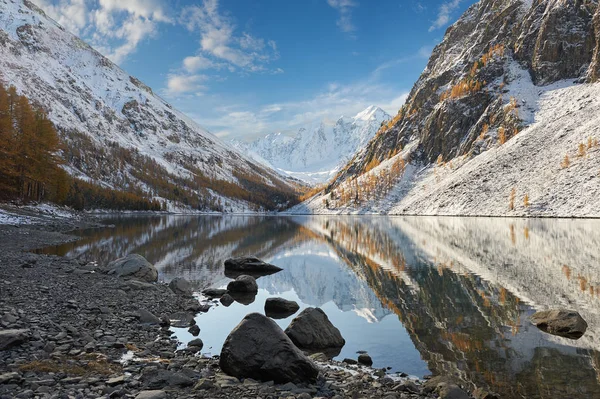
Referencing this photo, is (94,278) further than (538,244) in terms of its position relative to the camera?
No

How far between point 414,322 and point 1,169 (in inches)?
3096

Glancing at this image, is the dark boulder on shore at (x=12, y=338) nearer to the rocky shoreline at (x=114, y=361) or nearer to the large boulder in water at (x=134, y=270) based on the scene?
the rocky shoreline at (x=114, y=361)

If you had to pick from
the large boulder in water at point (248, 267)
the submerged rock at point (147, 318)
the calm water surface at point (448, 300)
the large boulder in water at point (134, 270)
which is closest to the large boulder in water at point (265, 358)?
the calm water surface at point (448, 300)

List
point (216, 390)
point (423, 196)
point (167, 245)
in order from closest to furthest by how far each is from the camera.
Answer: point (216, 390) < point (167, 245) < point (423, 196)

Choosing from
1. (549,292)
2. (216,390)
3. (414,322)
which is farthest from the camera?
(549,292)

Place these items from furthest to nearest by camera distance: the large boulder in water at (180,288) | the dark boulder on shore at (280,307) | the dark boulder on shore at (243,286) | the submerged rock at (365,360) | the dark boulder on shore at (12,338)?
the dark boulder on shore at (243,286) < the large boulder in water at (180,288) < the dark boulder on shore at (280,307) < the submerged rock at (365,360) < the dark boulder on shore at (12,338)

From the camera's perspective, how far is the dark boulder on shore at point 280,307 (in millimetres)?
23030

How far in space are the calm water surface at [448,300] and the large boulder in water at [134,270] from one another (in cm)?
384

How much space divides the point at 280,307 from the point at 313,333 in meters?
6.44

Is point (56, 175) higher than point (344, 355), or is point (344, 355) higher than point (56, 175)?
point (56, 175)

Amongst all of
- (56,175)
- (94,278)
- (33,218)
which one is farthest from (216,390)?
(56,175)

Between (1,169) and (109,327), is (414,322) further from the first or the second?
(1,169)

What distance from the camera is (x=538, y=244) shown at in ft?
155

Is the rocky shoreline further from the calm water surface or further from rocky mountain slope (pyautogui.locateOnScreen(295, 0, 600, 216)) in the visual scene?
rocky mountain slope (pyautogui.locateOnScreen(295, 0, 600, 216))
